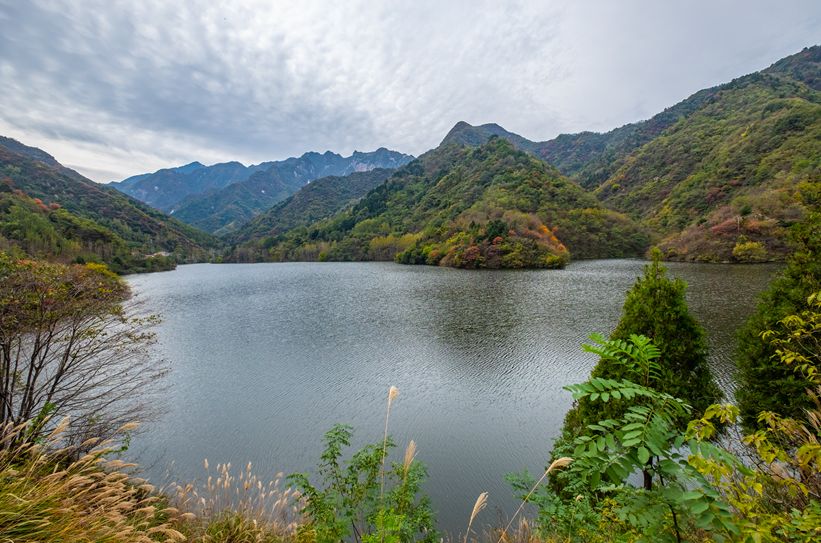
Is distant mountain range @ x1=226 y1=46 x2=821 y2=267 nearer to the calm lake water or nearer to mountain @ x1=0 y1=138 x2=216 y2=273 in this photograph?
the calm lake water

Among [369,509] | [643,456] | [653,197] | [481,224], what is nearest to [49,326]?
[369,509]

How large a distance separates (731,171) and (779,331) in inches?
3894

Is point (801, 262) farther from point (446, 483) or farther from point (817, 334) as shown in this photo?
point (446, 483)

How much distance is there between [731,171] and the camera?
7625cm

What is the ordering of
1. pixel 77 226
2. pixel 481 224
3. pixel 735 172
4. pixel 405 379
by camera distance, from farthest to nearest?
1. pixel 735 172
2. pixel 481 224
3. pixel 77 226
4. pixel 405 379

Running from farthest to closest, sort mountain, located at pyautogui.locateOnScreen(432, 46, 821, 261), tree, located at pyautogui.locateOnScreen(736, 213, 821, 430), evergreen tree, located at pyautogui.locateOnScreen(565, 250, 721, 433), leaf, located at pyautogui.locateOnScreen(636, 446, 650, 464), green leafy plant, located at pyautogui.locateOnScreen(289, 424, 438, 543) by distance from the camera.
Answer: mountain, located at pyautogui.locateOnScreen(432, 46, 821, 261)
evergreen tree, located at pyautogui.locateOnScreen(565, 250, 721, 433)
tree, located at pyautogui.locateOnScreen(736, 213, 821, 430)
green leafy plant, located at pyautogui.locateOnScreen(289, 424, 438, 543)
leaf, located at pyautogui.locateOnScreen(636, 446, 650, 464)

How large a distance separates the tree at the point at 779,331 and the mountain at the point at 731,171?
3.78 ft

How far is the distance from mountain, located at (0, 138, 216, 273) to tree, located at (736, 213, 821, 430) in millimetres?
54704

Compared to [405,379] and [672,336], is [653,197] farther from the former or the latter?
[672,336]

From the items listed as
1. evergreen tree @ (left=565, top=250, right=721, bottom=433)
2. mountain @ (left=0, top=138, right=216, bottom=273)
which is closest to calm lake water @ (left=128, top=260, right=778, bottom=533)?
evergreen tree @ (left=565, top=250, right=721, bottom=433)

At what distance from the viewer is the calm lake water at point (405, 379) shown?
359 inches

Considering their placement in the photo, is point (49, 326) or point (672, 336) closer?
point (672, 336)

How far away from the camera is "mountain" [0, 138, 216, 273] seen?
5584 centimetres

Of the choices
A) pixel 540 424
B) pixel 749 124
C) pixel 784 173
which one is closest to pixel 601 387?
pixel 540 424
